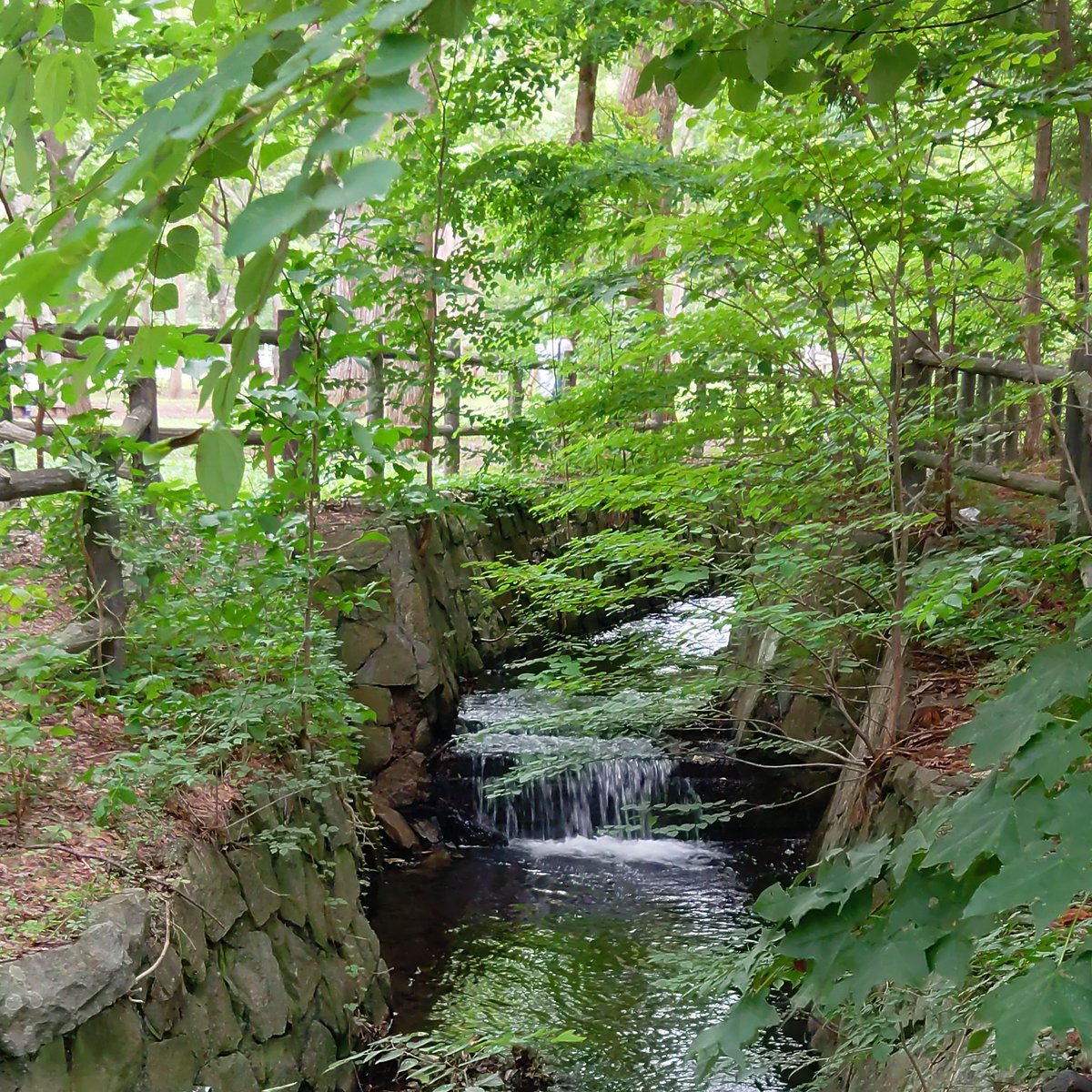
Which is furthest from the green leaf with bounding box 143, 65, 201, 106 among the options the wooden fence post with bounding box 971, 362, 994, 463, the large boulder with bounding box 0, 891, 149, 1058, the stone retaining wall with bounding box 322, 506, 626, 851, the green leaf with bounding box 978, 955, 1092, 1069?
the stone retaining wall with bounding box 322, 506, 626, 851

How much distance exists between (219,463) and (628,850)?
6.30 metres

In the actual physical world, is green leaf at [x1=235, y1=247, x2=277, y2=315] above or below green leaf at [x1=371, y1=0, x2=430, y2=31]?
below

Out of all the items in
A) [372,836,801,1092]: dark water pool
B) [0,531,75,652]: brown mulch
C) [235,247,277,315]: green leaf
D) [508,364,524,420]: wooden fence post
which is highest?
[508,364,524,420]: wooden fence post

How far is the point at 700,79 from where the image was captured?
146cm

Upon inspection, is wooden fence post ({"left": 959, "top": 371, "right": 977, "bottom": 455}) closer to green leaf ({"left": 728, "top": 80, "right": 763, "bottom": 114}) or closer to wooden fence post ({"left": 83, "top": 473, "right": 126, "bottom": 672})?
green leaf ({"left": 728, "top": 80, "right": 763, "bottom": 114})

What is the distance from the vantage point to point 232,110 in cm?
76

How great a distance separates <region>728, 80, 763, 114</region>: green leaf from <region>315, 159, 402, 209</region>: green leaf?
1030mm

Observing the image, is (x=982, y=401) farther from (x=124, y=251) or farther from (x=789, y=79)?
(x=124, y=251)

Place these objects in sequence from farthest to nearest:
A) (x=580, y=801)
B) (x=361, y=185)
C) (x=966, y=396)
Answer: (x=580, y=801)
(x=966, y=396)
(x=361, y=185)

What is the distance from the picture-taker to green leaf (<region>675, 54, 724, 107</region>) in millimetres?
1455

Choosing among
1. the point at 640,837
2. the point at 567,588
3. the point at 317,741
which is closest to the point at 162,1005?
the point at 317,741

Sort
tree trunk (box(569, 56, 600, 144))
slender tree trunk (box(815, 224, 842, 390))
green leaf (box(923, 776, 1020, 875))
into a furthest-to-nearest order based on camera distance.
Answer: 1. tree trunk (box(569, 56, 600, 144))
2. slender tree trunk (box(815, 224, 842, 390))
3. green leaf (box(923, 776, 1020, 875))

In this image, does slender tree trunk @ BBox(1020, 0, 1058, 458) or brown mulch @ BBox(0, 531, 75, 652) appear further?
slender tree trunk @ BBox(1020, 0, 1058, 458)

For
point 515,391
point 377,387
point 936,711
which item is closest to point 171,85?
point 936,711
